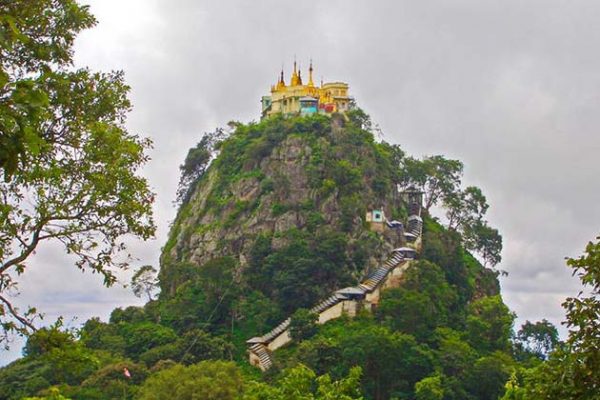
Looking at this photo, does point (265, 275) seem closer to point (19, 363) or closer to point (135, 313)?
point (135, 313)

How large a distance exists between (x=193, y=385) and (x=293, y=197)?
2977 cm

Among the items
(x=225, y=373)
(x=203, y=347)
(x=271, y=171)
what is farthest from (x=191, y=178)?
(x=225, y=373)

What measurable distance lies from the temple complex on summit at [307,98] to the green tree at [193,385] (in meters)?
37.1

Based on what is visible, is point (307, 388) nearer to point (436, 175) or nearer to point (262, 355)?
point (262, 355)

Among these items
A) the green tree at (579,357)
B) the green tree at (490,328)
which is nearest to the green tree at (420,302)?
the green tree at (490,328)

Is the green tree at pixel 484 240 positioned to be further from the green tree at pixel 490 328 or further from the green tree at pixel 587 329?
the green tree at pixel 587 329

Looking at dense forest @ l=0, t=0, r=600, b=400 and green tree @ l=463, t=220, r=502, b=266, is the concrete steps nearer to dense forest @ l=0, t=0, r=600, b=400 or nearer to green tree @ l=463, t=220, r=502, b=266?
dense forest @ l=0, t=0, r=600, b=400

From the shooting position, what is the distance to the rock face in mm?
60062

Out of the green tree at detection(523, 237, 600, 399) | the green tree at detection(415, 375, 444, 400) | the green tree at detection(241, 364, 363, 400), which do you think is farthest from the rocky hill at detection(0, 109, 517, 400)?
the green tree at detection(523, 237, 600, 399)

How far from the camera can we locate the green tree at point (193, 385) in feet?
113

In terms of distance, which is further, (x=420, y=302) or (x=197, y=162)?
(x=197, y=162)

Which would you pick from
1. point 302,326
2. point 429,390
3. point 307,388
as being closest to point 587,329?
point 307,388

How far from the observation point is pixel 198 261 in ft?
210

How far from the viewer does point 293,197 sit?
208 feet
